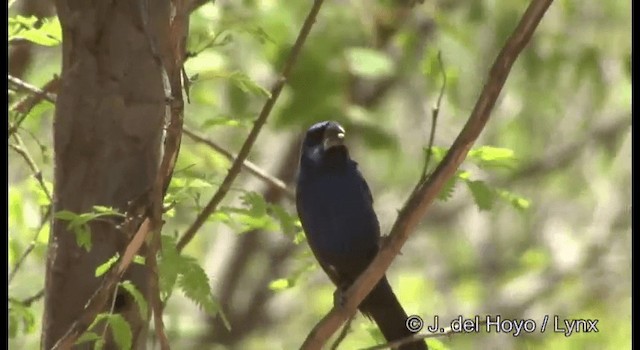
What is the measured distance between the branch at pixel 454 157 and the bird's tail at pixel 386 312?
1.87 ft

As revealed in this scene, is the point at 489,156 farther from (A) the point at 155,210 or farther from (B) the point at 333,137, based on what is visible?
(A) the point at 155,210

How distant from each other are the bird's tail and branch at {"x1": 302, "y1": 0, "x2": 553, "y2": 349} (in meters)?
0.57

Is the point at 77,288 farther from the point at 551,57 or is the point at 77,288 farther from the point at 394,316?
the point at 551,57

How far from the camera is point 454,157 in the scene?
7.02 feet

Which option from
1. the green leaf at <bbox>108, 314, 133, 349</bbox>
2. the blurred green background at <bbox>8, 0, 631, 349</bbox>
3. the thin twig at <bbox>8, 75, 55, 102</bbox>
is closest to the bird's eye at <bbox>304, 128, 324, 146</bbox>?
the blurred green background at <bbox>8, 0, 631, 349</bbox>

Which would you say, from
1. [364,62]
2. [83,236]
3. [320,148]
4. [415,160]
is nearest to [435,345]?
[83,236]

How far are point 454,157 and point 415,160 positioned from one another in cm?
413

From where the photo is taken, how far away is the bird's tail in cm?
273

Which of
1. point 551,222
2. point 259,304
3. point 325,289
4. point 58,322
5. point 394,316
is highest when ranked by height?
point 551,222

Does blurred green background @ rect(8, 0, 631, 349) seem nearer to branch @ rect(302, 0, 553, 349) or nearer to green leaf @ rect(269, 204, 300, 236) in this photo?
green leaf @ rect(269, 204, 300, 236)

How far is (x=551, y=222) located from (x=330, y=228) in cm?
480

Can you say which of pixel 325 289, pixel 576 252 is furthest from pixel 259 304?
pixel 576 252

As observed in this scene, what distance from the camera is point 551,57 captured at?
4.83 m

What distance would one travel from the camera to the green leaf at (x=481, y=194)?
2.49 metres
